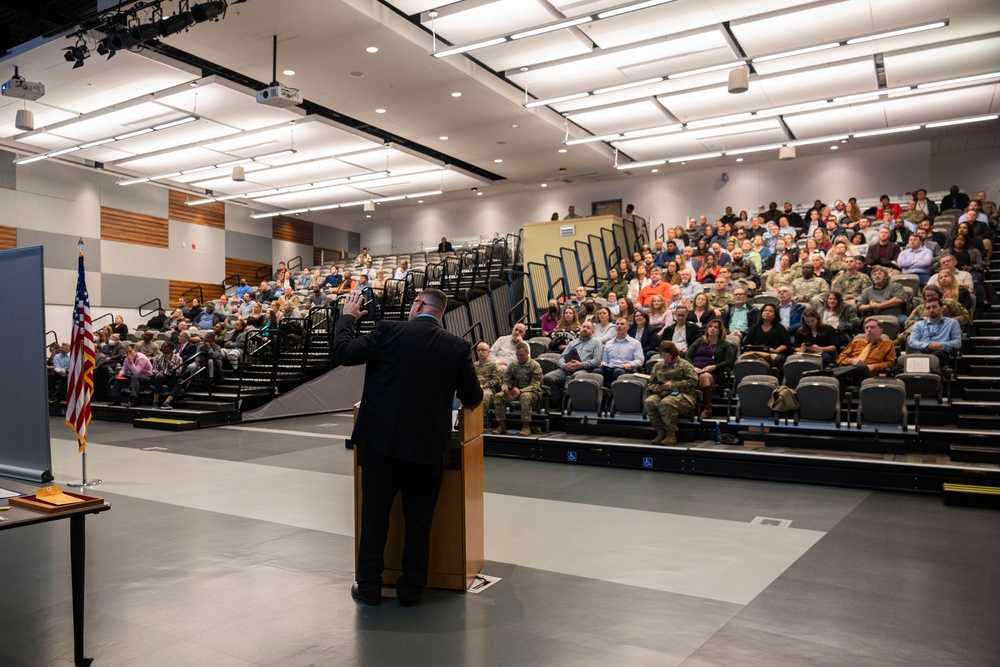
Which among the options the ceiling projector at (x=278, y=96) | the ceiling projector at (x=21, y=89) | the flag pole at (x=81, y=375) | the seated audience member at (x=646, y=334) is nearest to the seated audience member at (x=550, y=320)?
the seated audience member at (x=646, y=334)

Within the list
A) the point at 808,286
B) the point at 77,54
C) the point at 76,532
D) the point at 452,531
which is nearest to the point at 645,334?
the point at 808,286

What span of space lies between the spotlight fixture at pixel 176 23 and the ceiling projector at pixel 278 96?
147 cm

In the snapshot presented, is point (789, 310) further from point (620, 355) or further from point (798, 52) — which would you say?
point (798, 52)

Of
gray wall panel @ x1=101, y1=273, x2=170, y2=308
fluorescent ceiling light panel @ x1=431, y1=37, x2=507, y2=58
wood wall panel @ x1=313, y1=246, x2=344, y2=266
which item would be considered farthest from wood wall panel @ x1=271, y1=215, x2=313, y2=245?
fluorescent ceiling light panel @ x1=431, y1=37, x2=507, y2=58

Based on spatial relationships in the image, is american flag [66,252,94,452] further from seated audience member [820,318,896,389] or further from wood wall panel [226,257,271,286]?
wood wall panel [226,257,271,286]

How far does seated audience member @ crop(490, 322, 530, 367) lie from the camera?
342 inches

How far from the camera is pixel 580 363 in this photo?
29.0ft

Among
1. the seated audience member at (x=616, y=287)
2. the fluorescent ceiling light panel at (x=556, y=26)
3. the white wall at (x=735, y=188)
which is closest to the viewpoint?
the fluorescent ceiling light panel at (x=556, y=26)

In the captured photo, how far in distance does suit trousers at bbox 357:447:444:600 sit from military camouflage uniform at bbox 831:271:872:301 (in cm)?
762

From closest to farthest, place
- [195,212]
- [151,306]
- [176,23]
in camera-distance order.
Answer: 1. [176,23]
2. [151,306]
3. [195,212]

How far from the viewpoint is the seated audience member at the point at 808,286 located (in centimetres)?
950

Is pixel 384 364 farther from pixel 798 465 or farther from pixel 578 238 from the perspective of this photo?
pixel 578 238

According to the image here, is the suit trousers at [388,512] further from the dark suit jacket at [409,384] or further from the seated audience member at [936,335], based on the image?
the seated audience member at [936,335]

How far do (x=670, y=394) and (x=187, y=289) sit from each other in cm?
1679
